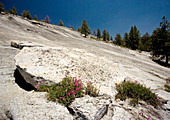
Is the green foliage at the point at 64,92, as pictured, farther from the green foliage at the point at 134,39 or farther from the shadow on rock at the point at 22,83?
the green foliage at the point at 134,39

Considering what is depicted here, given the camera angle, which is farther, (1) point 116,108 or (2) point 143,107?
(2) point 143,107

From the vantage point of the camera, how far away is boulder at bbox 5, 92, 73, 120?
272 centimetres

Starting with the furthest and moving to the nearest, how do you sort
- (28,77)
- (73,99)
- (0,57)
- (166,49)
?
(166,49) < (0,57) < (28,77) < (73,99)

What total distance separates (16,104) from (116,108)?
4654 millimetres

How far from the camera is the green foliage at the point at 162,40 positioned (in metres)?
22.1

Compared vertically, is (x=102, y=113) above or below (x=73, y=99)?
below

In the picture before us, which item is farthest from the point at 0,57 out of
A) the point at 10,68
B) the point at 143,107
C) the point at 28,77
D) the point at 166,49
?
the point at 166,49

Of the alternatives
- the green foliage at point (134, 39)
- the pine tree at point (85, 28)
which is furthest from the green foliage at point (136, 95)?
the green foliage at point (134, 39)

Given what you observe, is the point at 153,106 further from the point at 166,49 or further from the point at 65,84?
the point at 166,49

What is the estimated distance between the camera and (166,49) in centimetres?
2206

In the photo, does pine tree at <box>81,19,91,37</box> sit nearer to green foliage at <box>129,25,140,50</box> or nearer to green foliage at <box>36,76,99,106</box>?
green foliage at <box>129,25,140,50</box>

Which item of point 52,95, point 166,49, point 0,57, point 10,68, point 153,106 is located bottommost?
point 153,106

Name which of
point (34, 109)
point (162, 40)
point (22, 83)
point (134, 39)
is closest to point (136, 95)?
point (34, 109)

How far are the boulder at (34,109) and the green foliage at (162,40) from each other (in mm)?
31629
